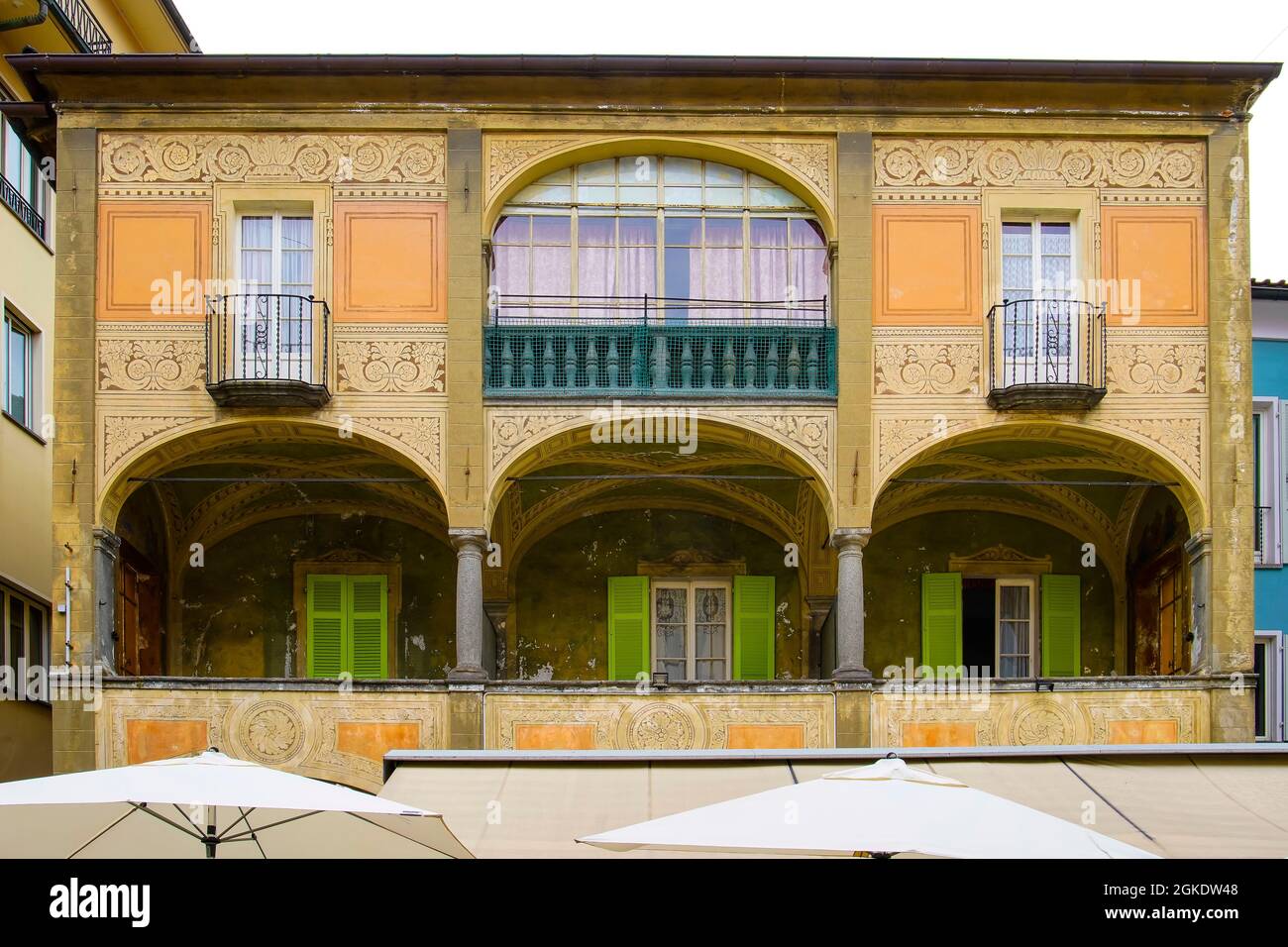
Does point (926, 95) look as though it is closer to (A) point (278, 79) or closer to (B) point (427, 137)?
(B) point (427, 137)

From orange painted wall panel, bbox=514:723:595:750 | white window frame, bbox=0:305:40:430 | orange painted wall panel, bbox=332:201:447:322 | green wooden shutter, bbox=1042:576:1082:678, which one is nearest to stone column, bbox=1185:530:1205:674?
green wooden shutter, bbox=1042:576:1082:678

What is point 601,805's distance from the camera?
59.1 ft

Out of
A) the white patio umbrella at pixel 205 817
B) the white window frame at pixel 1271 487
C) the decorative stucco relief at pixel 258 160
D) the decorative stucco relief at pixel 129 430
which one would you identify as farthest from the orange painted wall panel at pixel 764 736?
the white window frame at pixel 1271 487

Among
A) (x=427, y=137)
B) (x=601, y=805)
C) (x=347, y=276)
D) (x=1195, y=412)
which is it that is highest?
(x=427, y=137)

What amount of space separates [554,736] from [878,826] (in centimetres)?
923

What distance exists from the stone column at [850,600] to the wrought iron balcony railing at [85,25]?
12.8 m

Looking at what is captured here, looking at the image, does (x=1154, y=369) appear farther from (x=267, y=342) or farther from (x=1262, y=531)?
(x=267, y=342)

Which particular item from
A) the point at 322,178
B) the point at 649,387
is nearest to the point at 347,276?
the point at 322,178

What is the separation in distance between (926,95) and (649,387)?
4555 mm

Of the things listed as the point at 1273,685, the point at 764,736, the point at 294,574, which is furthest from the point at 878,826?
the point at 1273,685

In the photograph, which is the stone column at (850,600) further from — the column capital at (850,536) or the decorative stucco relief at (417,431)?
the decorative stucco relief at (417,431)

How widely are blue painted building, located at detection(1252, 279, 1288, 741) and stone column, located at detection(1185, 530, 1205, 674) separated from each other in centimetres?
309

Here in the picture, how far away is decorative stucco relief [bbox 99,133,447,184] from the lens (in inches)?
889

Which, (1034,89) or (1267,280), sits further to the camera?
(1267,280)
